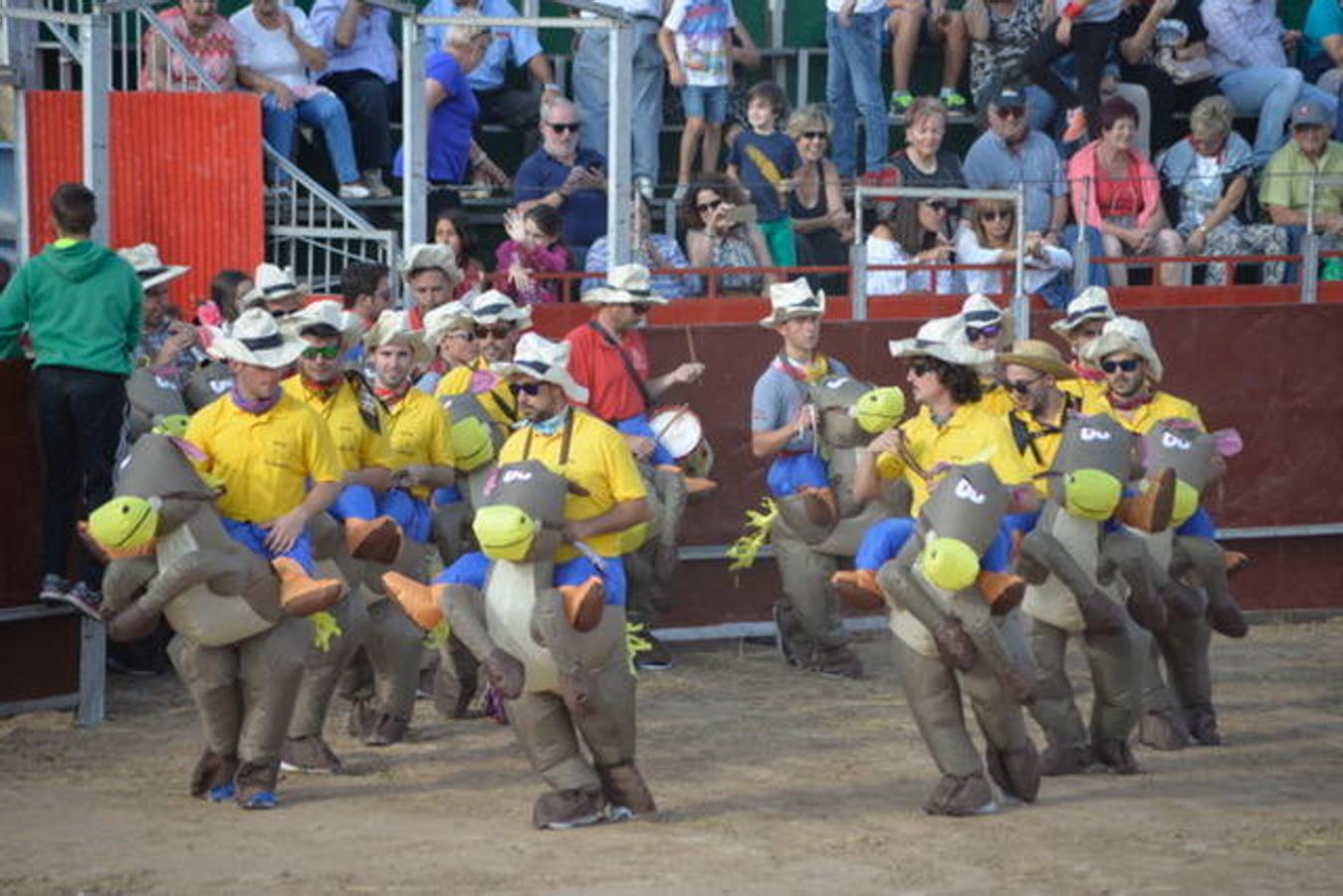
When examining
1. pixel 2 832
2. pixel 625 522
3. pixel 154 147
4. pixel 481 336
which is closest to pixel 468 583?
pixel 625 522

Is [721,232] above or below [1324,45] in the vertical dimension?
below

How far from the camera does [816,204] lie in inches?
684

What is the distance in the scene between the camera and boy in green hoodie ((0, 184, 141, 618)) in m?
13.0

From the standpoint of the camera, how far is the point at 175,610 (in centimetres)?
1133

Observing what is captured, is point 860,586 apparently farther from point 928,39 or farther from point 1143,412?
point 928,39

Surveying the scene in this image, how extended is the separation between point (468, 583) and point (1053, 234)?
7622mm

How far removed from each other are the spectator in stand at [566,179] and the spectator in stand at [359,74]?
935mm

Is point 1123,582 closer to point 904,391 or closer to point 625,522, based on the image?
point 625,522

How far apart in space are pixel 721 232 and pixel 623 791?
5.77 metres

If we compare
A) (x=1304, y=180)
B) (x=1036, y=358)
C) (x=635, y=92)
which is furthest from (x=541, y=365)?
(x=1304, y=180)

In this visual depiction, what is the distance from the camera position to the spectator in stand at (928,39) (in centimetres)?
1958

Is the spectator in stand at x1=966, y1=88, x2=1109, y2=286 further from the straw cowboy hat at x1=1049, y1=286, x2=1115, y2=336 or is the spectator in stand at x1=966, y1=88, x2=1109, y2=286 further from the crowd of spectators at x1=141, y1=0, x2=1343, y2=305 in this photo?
the straw cowboy hat at x1=1049, y1=286, x2=1115, y2=336

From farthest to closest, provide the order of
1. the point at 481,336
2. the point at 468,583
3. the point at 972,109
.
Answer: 1. the point at 972,109
2. the point at 481,336
3. the point at 468,583

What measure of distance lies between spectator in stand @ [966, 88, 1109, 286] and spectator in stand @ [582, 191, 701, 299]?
230 cm
